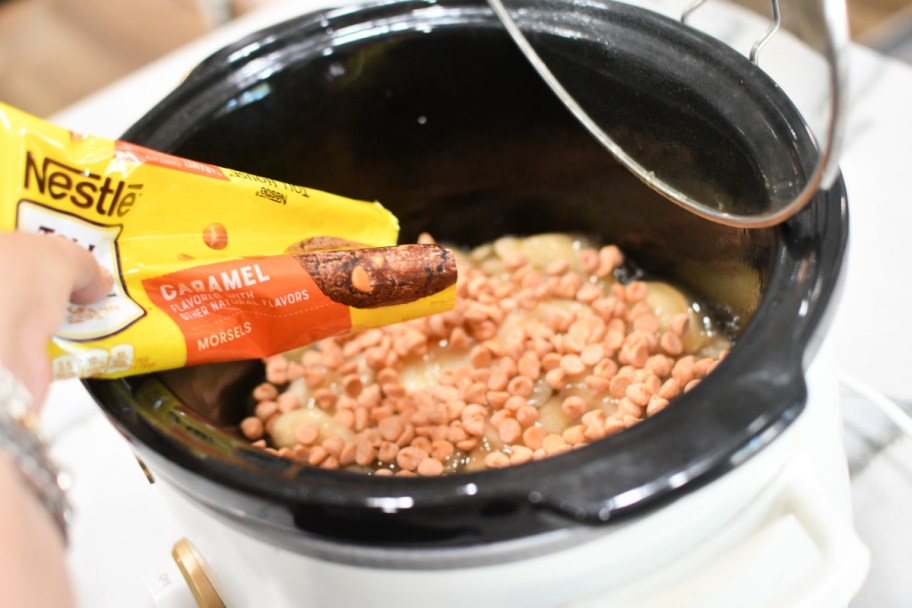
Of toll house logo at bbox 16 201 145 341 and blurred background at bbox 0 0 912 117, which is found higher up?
toll house logo at bbox 16 201 145 341

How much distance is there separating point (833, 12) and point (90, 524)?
28.0 inches

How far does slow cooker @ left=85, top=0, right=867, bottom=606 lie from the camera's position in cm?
42

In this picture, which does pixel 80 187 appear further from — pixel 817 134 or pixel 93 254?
pixel 817 134

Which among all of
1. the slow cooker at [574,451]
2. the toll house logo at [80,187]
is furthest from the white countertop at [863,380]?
the toll house logo at [80,187]

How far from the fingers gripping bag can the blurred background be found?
118cm

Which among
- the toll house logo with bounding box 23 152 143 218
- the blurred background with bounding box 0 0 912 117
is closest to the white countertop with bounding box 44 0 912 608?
the toll house logo with bounding box 23 152 143 218

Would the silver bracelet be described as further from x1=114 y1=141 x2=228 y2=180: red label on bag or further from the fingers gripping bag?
x1=114 y1=141 x2=228 y2=180: red label on bag

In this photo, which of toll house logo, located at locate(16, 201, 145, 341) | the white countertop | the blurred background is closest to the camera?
toll house logo, located at locate(16, 201, 145, 341)

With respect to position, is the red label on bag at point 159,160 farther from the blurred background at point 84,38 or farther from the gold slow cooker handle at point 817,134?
the blurred background at point 84,38

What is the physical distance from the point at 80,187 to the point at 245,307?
13 cm

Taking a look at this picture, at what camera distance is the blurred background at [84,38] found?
178cm

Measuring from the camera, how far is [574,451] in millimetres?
423

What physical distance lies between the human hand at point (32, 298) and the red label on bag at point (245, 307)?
10 cm

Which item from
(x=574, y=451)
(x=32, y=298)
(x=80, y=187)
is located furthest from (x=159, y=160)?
(x=574, y=451)
